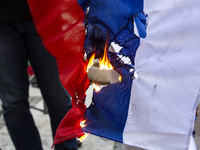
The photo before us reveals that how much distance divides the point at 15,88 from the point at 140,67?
0.89 m

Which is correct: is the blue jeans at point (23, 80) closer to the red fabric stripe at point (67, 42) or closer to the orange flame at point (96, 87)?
the red fabric stripe at point (67, 42)

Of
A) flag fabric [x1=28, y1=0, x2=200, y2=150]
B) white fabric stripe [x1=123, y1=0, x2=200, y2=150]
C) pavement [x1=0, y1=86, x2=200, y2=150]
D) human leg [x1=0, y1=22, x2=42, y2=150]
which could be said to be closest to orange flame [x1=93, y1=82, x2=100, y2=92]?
flag fabric [x1=28, y1=0, x2=200, y2=150]

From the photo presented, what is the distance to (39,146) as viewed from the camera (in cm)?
156

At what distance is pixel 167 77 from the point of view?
827 mm

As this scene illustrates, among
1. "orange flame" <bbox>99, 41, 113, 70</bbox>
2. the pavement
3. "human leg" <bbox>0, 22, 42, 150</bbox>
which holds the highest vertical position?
"orange flame" <bbox>99, 41, 113, 70</bbox>

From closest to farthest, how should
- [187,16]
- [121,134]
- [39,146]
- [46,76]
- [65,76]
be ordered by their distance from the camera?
[187,16] → [121,134] → [65,76] → [46,76] → [39,146]

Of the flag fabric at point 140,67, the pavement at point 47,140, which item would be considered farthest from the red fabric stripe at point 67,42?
the pavement at point 47,140

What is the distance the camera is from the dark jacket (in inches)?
49.6

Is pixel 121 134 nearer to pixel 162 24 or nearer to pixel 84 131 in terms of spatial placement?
pixel 84 131

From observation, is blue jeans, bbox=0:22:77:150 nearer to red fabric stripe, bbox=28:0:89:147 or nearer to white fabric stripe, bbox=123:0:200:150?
red fabric stripe, bbox=28:0:89:147

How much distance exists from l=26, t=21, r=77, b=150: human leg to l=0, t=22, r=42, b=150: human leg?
0.08 meters

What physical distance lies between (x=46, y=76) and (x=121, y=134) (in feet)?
2.29

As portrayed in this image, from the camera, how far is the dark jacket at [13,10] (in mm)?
1260

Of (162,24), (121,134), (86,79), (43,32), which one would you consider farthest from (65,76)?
(162,24)
